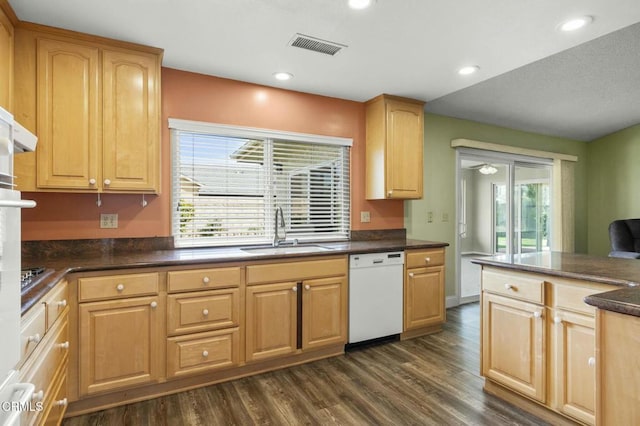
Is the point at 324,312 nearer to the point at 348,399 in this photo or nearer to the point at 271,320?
the point at 271,320

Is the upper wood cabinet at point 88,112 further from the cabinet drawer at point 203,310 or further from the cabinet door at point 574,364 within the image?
the cabinet door at point 574,364

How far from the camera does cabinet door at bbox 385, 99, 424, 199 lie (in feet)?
12.0

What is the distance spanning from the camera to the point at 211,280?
2.46m

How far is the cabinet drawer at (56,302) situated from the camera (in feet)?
5.46

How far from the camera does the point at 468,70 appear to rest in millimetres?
2998

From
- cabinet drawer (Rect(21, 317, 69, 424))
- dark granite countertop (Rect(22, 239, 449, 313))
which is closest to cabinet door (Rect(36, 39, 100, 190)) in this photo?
dark granite countertop (Rect(22, 239, 449, 313))

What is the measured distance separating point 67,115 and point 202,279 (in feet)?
4.66

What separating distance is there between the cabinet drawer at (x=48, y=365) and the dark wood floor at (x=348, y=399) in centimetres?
55

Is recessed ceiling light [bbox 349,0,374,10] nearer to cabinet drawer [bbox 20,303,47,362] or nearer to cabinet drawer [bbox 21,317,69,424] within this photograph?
cabinet drawer [bbox 20,303,47,362]

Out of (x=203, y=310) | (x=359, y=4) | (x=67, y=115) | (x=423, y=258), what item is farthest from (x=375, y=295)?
(x=67, y=115)

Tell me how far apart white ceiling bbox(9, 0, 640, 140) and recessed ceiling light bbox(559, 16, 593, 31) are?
55 mm

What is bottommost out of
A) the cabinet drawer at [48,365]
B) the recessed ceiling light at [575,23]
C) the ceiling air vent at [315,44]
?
the cabinet drawer at [48,365]

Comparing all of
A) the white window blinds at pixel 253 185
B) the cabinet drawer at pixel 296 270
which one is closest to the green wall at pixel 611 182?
the white window blinds at pixel 253 185

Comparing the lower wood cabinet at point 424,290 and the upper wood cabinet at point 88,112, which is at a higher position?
the upper wood cabinet at point 88,112
